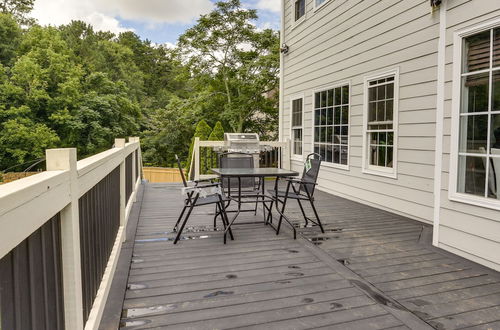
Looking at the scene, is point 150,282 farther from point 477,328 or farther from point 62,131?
point 62,131

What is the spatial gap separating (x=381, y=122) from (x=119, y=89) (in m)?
18.9

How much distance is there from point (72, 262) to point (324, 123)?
5.99 meters

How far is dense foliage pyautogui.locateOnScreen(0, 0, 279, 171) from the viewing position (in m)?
13.4

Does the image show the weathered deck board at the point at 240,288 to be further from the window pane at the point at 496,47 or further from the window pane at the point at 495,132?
the window pane at the point at 496,47

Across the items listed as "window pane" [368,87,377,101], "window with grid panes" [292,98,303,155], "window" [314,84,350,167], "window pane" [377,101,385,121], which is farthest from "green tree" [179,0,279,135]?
"window pane" [377,101,385,121]

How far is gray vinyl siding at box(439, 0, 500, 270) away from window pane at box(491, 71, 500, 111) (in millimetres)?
333

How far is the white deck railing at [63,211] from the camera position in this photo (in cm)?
78

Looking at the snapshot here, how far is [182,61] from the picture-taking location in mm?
13625

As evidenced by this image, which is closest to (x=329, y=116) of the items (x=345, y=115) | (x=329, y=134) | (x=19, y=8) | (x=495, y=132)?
(x=329, y=134)

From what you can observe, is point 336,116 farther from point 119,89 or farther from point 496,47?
point 119,89

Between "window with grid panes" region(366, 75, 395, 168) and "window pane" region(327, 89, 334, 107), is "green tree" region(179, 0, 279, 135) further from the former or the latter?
"window with grid panes" region(366, 75, 395, 168)

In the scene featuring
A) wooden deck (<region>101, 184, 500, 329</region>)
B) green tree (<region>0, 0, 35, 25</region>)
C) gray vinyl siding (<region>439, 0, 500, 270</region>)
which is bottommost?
wooden deck (<region>101, 184, 500, 329</region>)

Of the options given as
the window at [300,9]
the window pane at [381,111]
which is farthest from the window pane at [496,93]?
the window at [300,9]

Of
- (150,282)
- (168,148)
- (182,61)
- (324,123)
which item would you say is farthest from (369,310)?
(168,148)
